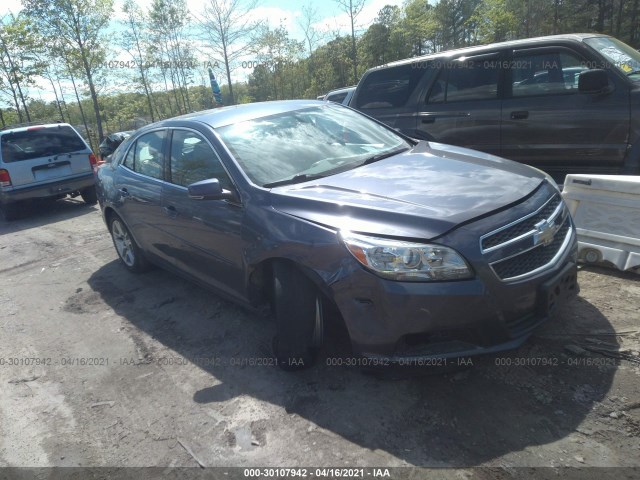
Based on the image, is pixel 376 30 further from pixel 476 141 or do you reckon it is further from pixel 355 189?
pixel 355 189

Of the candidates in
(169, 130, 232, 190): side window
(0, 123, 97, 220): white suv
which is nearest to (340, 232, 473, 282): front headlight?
(169, 130, 232, 190): side window

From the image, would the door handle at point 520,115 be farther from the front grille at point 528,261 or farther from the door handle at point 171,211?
the door handle at point 171,211

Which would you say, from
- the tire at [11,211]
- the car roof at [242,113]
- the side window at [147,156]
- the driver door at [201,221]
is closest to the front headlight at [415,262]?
the driver door at [201,221]

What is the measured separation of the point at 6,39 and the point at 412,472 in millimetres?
26005

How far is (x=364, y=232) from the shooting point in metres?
2.41

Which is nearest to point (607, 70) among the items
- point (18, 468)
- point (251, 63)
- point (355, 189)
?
point (355, 189)

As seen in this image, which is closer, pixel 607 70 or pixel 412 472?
pixel 412 472

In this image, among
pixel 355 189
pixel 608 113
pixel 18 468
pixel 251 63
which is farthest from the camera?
pixel 251 63

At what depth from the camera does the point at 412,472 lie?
2080mm

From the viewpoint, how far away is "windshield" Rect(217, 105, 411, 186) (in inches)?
126

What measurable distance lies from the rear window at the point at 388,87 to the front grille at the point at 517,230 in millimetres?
3537

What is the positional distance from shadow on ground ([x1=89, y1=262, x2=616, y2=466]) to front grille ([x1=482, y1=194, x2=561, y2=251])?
77 cm

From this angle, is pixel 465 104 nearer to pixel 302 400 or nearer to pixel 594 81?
pixel 594 81

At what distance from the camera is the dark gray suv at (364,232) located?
7.55ft
